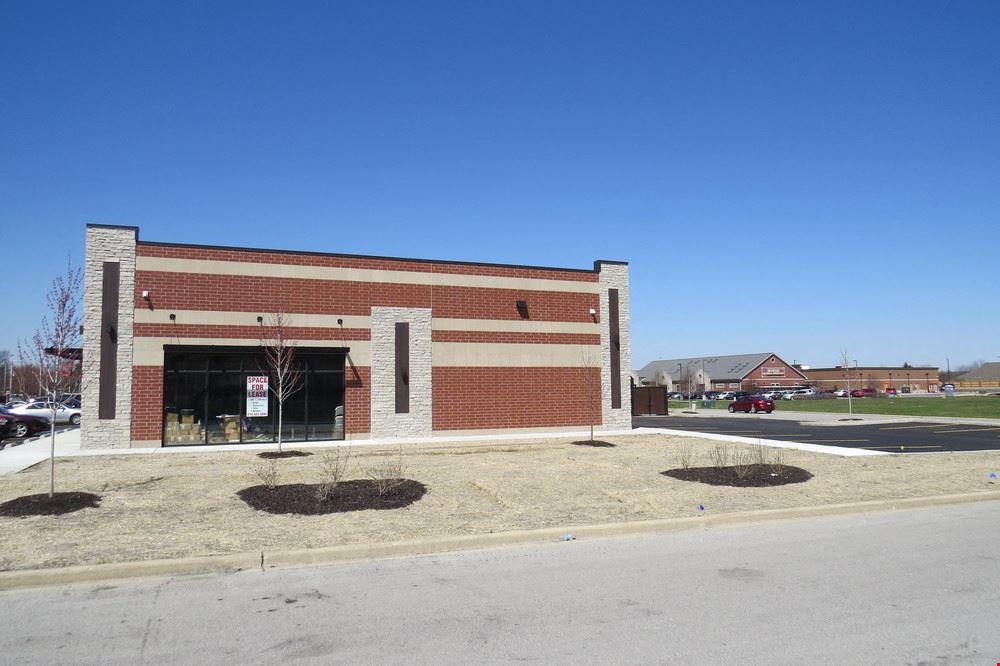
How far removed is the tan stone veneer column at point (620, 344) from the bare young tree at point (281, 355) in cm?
1199

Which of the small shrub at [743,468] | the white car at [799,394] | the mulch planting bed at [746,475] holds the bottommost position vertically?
the white car at [799,394]

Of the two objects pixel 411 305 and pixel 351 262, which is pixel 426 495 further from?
pixel 351 262

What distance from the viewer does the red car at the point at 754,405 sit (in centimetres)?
5259

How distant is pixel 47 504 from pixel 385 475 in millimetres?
5663

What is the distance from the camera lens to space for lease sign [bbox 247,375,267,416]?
920 inches

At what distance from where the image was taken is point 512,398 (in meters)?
26.7

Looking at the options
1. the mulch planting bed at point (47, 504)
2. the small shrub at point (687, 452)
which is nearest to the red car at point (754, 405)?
the small shrub at point (687, 452)

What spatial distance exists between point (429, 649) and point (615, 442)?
1865cm

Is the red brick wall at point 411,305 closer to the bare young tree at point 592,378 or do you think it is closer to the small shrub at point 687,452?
the bare young tree at point 592,378

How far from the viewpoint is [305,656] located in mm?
5312

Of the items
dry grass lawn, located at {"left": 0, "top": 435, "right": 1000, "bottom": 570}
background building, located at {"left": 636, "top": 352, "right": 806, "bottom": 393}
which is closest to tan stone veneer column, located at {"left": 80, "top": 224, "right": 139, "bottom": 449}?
dry grass lawn, located at {"left": 0, "top": 435, "right": 1000, "bottom": 570}

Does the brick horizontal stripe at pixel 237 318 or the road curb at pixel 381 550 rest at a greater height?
the brick horizontal stripe at pixel 237 318

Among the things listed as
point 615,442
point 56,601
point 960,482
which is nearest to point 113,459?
point 56,601

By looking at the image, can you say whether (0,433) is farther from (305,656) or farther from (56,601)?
(305,656)
